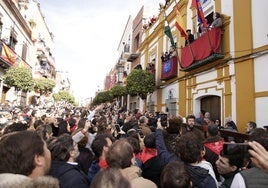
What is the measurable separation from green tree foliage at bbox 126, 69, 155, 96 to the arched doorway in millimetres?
5353

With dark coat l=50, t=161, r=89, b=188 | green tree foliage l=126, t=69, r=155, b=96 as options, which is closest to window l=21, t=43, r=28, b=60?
green tree foliage l=126, t=69, r=155, b=96

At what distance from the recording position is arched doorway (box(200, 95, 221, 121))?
35.6 feet

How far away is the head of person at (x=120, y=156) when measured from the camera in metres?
2.71

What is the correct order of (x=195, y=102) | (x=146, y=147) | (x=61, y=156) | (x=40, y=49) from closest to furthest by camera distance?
(x=61, y=156)
(x=146, y=147)
(x=195, y=102)
(x=40, y=49)

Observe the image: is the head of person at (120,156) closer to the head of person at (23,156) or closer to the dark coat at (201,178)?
the dark coat at (201,178)

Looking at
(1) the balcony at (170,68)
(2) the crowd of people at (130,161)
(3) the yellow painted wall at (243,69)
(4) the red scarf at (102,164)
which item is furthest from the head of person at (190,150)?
(1) the balcony at (170,68)

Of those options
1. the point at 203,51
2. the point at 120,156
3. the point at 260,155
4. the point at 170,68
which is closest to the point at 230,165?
the point at 260,155

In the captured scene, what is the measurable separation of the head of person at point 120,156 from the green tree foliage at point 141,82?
14.0 meters

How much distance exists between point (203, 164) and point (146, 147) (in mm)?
1024

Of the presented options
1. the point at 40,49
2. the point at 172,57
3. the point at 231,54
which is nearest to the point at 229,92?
the point at 231,54

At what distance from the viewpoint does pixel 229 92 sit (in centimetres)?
980

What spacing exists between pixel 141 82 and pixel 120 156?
563 inches

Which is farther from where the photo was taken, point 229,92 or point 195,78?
point 195,78

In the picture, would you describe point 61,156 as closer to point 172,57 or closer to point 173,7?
point 172,57
